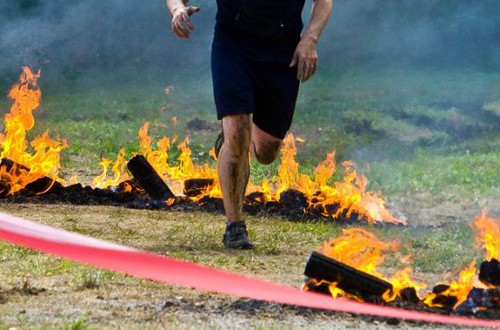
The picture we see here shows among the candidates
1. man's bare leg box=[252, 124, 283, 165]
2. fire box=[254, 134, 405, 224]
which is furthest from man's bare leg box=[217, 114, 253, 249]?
fire box=[254, 134, 405, 224]

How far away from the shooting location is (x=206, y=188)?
39.3ft

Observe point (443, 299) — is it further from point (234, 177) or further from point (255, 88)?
point (255, 88)

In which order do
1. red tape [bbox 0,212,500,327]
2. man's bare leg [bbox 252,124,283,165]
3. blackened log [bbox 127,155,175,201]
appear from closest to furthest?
red tape [bbox 0,212,500,327] < man's bare leg [bbox 252,124,283,165] < blackened log [bbox 127,155,175,201]

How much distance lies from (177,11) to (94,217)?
107 inches

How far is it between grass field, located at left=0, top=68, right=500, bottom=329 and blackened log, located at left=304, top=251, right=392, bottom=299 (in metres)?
0.23

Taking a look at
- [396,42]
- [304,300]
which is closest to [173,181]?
[304,300]

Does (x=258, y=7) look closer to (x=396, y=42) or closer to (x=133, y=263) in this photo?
(x=133, y=263)

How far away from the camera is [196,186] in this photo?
39.5ft

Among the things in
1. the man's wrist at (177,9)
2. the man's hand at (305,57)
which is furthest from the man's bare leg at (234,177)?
the man's wrist at (177,9)

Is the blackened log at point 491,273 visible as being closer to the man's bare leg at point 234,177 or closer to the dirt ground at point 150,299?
the dirt ground at point 150,299

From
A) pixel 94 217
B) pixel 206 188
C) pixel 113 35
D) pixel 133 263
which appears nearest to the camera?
pixel 133 263

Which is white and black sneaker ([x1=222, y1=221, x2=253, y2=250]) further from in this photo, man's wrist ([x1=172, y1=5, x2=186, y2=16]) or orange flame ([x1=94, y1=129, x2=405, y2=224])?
orange flame ([x1=94, y1=129, x2=405, y2=224])

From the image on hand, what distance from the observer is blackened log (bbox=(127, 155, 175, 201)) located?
11.9m

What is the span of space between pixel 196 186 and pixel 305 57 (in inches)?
131
